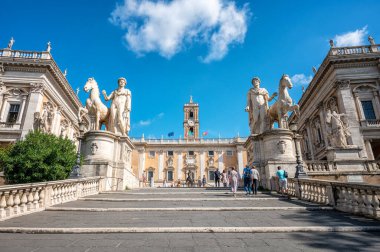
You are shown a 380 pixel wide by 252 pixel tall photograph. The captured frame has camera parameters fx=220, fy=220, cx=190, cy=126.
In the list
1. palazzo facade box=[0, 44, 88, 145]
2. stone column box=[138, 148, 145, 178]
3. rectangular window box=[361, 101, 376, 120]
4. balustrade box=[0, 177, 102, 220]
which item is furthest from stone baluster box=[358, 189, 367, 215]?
stone column box=[138, 148, 145, 178]

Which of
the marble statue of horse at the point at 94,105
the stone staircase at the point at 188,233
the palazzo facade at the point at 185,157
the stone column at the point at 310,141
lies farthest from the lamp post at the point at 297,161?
the palazzo facade at the point at 185,157

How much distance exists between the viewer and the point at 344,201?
22.4 feet

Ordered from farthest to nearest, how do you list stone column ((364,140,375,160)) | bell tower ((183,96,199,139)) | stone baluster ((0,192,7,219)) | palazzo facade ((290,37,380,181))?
bell tower ((183,96,199,139)) → stone column ((364,140,375,160)) → palazzo facade ((290,37,380,181)) → stone baluster ((0,192,7,219))

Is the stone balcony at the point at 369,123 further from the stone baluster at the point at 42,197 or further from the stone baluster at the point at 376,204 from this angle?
the stone baluster at the point at 42,197

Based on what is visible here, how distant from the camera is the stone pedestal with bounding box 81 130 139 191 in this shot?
12125 mm

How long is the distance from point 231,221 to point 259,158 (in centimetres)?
858

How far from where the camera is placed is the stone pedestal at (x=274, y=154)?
1184cm

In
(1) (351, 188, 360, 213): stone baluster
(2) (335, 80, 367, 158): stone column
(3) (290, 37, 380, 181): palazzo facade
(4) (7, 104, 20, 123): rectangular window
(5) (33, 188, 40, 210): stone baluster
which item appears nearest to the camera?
(1) (351, 188, 360, 213): stone baluster

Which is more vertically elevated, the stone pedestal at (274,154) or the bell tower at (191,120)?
the bell tower at (191,120)

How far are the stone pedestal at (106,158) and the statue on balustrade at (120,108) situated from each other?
2.86 feet

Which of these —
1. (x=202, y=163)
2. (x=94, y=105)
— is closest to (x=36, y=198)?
(x=94, y=105)

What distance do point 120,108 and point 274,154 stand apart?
9.95 m

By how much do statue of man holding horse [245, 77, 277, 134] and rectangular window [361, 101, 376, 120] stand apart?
16.0 meters

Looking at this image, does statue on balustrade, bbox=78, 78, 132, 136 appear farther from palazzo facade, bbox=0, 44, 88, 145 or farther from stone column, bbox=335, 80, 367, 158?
stone column, bbox=335, 80, 367, 158
